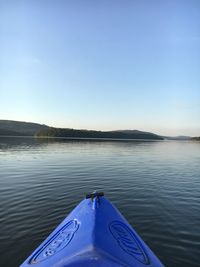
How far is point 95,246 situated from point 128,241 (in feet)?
6.73

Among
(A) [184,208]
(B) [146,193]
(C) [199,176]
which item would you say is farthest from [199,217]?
(C) [199,176]

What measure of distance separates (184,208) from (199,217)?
4.55ft

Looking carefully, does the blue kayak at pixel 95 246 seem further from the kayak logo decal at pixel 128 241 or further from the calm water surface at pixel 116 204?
the calm water surface at pixel 116 204

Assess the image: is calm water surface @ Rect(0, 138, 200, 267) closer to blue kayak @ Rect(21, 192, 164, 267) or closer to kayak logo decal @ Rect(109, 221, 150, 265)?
kayak logo decal @ Rect(109, 221, 150, 265)

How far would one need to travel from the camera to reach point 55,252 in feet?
18.4

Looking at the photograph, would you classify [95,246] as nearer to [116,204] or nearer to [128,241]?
[128,241]

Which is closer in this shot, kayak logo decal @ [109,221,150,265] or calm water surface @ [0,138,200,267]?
kayak logo decal @ [109,221,150,265]

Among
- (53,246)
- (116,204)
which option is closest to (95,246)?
(53,246)

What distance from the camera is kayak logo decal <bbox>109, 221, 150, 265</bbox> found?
5844 mm

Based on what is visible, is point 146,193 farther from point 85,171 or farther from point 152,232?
point 85,171

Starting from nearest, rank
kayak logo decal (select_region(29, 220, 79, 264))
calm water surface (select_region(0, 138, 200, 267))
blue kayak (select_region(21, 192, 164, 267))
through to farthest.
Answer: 1. blue kayak (select_region(21, 192, 164, 267))
2. kayak logo decal (select_region(29, 220, 79, 264))
3. calm water surface (select_region(0, 138, 200, 267))

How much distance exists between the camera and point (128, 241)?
6477mm

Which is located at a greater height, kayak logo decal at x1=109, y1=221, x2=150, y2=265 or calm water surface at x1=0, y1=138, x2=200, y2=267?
kayak logo decal at x1=109, y1=221, x2=150, y2=265

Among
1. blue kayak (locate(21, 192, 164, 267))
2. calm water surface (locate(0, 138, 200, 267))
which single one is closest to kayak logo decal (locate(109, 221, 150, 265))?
blue kayak (locate(21, 192, 164, 267))
